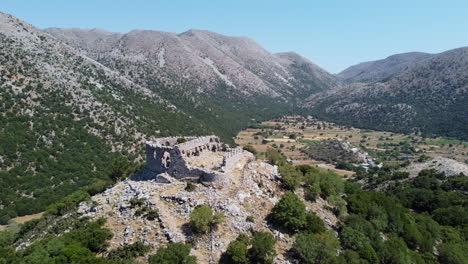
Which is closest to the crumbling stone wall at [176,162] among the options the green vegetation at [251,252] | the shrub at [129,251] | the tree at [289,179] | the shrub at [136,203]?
the shrub at [136,203]

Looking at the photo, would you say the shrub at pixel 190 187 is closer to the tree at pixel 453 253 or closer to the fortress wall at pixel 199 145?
the fortress wall at pixel 199 145

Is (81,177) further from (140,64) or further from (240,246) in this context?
(140,64)

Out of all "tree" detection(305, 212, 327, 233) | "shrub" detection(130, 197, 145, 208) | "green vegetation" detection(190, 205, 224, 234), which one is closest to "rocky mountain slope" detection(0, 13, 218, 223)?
"shrub" detection(130, 197, 145, 208)

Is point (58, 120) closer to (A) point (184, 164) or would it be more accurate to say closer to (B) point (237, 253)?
(A) point (184, 164)

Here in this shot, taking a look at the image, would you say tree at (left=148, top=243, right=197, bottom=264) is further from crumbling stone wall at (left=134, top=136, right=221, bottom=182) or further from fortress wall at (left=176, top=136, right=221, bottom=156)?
fortress wall at (left=176, top=136, right=221, bottom=156)

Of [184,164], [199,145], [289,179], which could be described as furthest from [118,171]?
[289,179]

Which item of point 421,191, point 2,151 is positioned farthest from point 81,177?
point 421,191
